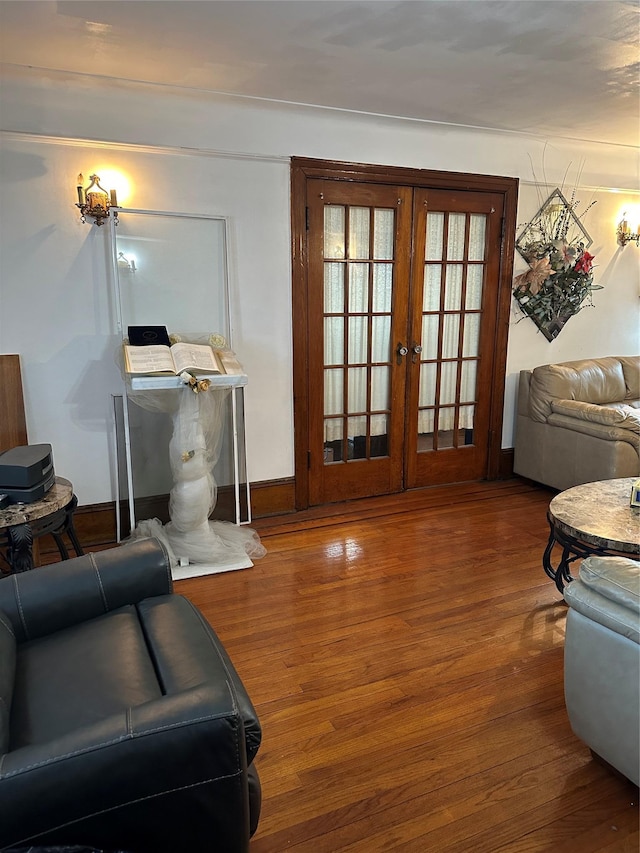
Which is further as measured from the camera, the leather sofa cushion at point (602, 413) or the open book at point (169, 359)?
the leather sofa cushion at point (602, 413)

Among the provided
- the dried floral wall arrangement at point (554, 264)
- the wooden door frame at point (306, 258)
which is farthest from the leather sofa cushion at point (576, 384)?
the dried floral wall arrangement at point (554, 264)

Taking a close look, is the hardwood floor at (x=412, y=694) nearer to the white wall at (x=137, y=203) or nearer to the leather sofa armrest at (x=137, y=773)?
the leather sofa armrest at (x=137, y=773)

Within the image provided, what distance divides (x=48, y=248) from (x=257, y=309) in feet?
4.02

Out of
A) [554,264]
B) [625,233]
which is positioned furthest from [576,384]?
[625,233]

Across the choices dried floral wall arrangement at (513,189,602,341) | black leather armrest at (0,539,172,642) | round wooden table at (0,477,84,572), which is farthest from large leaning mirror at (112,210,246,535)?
dried floral wall arrangement at (513,189,602,341)

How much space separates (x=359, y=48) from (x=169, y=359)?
68.2 inches

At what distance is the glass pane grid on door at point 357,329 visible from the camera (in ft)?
12.8

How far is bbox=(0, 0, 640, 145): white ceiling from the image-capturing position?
2.32 metres

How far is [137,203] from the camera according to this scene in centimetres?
328

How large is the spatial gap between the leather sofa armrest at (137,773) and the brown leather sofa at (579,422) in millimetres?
3339

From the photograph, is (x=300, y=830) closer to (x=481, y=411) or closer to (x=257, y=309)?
(x=257, y=309)

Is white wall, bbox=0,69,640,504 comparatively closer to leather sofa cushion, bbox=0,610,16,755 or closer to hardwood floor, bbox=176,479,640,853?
hardwood floor, bbox=176,479,640,853

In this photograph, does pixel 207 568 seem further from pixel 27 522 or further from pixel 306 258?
pixel 306 258

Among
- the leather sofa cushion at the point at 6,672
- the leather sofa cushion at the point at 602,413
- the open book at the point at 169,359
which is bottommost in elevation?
the leather sofa cushion at the point at 6,672
